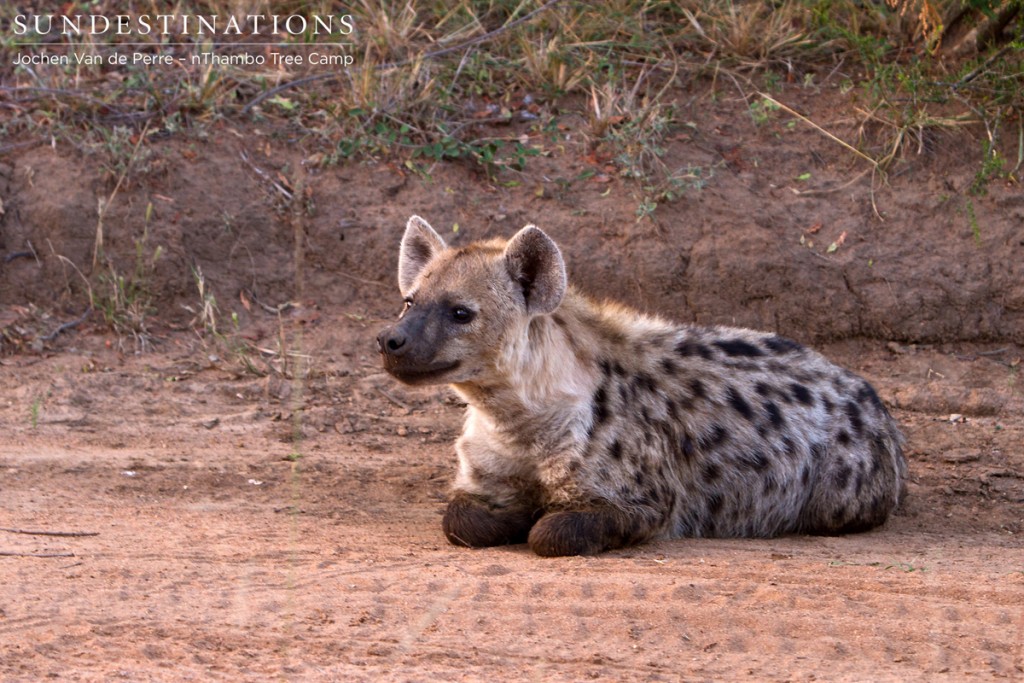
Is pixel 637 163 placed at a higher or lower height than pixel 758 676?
higher

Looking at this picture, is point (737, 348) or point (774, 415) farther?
point (737, 348)

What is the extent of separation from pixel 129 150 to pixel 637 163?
8.07ft

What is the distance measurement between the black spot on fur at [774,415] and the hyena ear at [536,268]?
0.89 meters

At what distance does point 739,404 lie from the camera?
4496 millimetres

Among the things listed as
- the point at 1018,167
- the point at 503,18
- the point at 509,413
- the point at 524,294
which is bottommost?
the point at 509,413

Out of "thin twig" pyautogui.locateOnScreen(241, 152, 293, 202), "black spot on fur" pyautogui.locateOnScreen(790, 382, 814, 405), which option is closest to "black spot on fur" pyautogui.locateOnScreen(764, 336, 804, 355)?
"black spot on fur" pyautogui.locateOnScreen(790, 382, 814, 405)

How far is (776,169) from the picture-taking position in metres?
6.79

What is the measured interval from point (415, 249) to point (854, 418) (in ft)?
5.29

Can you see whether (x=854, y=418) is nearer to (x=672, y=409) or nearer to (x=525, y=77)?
(x=672, y=409)

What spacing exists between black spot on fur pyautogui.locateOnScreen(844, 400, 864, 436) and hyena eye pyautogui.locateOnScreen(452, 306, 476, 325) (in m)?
1.44

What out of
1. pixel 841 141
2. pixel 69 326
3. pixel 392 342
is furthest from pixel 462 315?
pixel 841 141

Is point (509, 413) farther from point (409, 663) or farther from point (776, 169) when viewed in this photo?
point (776, 169)

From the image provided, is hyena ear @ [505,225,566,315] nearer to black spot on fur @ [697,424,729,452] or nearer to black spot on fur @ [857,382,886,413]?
black spot on fur @ [697,424,729,452]

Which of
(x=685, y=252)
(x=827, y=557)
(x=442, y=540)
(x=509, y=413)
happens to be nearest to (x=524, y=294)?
(x=509, y=413)
